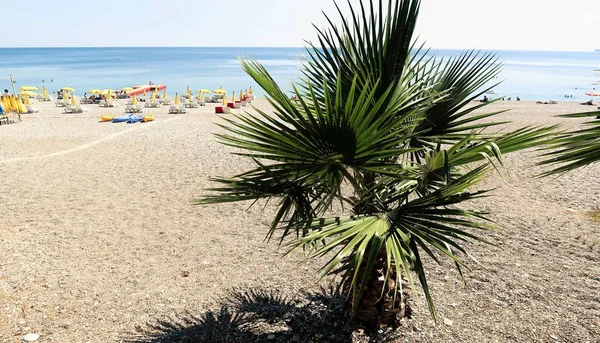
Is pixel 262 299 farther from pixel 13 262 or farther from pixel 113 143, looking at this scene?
pixel 113 143

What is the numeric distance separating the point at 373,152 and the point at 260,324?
7.49 ft

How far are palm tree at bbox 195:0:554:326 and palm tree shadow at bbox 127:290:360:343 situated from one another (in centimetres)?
37

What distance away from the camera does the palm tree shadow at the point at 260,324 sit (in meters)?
3.49

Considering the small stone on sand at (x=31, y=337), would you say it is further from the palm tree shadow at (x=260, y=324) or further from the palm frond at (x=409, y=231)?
the palm frond at (x=409, y=231)

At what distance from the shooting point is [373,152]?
235cm

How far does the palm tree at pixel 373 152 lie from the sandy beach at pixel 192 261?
1.53ft

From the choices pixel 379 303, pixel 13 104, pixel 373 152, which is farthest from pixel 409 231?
pixel 13 104

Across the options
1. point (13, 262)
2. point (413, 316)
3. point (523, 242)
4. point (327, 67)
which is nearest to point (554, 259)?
point (523, 242)

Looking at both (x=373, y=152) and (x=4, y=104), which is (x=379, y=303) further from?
(x=4, y=104)

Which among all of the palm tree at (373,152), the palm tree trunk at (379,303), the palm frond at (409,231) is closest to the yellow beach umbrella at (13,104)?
the palm tree at (373,152)

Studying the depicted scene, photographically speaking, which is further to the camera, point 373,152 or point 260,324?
point 260,324

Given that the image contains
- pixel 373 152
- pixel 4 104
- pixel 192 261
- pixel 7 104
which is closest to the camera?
pixel 373 152

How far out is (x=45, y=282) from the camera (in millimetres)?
4793

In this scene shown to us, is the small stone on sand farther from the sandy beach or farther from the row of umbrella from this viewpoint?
the row of umbrella
